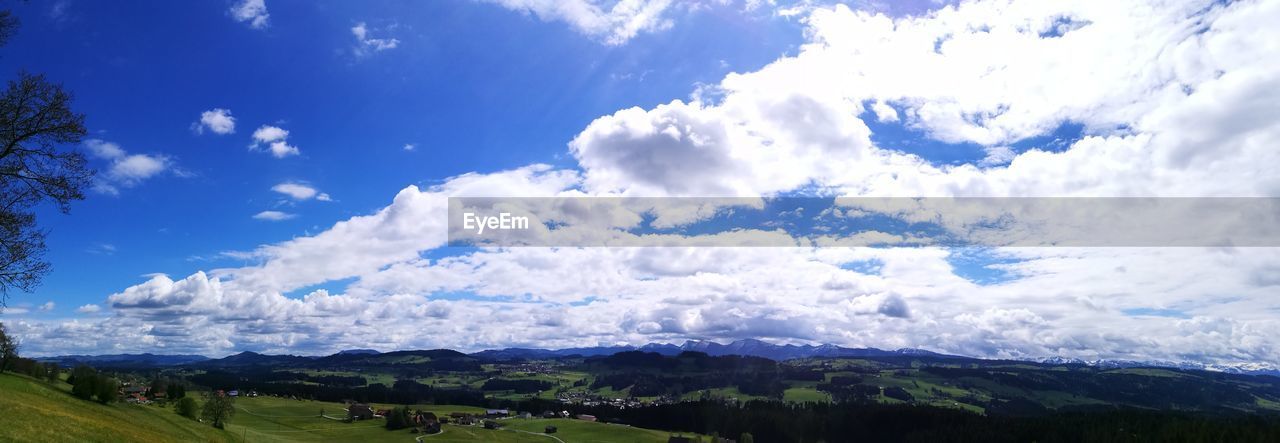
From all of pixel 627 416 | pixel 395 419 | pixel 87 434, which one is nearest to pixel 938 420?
pixel 627 416

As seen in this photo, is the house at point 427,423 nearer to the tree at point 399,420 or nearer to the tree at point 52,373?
the tree at point 399,420

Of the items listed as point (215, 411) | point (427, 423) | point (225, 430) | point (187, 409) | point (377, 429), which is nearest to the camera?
point (225, 430)

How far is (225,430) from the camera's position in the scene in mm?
65062

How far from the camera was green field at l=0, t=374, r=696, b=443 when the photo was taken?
1177 inches

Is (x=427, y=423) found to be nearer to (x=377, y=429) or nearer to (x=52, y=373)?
(x=377, y=429)

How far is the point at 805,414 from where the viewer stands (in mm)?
168250

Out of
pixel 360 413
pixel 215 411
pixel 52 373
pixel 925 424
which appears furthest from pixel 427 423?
pixel 925 424

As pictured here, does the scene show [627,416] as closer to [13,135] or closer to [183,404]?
[183,404]

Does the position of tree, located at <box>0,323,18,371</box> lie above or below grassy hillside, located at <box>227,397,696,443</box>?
above

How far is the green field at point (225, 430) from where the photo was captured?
98.1 ft

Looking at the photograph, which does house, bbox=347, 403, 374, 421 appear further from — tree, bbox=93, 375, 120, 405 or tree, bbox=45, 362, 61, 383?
tree, bbox=93, 375, 120, 405

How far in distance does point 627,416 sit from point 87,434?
16853 centimetres

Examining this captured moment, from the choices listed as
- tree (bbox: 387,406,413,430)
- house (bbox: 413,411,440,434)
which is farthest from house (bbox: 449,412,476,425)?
tree (bbox: 387,406,413,430)

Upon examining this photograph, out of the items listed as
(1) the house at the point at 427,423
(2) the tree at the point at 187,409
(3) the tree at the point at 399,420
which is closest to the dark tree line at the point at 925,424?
(1) the house at the point at 427,423
